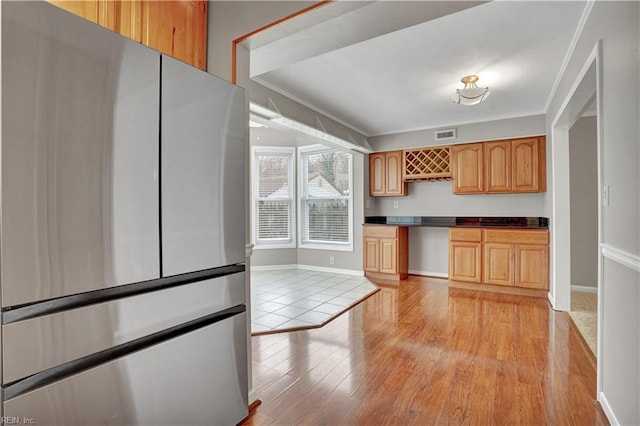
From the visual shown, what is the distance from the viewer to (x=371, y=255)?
548 centimetres

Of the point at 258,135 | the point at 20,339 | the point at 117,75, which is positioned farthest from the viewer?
the point at 258,135

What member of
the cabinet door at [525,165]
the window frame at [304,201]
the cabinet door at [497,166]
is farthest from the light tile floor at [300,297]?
the cabinet door at [525,165]

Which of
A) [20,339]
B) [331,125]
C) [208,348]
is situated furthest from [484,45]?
[20,339]

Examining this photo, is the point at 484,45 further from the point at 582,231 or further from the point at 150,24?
the point at 582,231

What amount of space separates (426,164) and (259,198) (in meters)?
3.06

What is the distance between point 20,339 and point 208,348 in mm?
712

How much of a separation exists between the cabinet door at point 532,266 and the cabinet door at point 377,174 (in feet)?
7.52

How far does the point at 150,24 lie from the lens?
160cm

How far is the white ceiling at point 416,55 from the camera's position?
1797 mm

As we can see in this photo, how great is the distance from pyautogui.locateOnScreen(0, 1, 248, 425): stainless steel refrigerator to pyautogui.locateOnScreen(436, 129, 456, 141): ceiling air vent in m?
4.26

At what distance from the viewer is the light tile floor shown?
11.0ft

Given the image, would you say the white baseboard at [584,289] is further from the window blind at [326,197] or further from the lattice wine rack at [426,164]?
the window blind at [326,197]

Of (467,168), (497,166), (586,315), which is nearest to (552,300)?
(586,315)

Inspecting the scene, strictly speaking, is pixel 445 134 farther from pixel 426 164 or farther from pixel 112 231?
pixel 112 231
